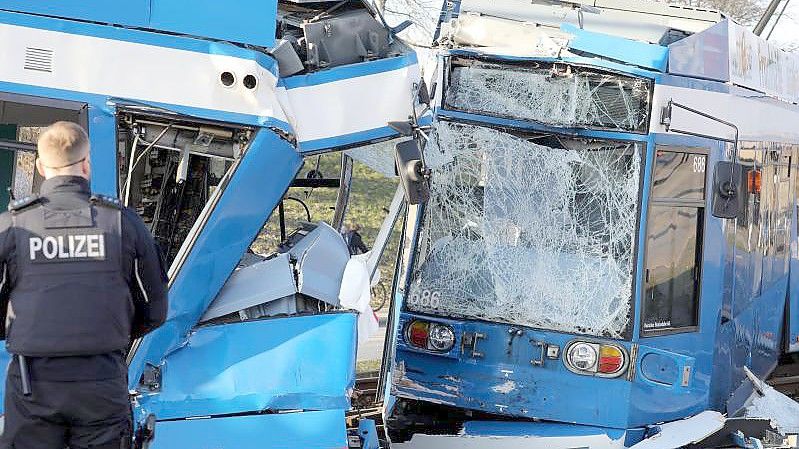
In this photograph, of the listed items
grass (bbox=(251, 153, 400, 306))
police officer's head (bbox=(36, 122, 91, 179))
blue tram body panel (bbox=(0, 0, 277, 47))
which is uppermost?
blue tram body panel (bbox=(0, 0, 277, 47))

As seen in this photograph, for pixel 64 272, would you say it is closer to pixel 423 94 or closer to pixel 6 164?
pixel 6 164

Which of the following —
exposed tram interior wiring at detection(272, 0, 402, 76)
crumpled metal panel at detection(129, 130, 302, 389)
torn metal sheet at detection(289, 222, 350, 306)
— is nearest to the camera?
crumpled metal panel at detection(129, 130, 302, 389)

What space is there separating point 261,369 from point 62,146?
6.11 feet

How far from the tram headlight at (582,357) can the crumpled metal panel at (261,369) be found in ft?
9.16

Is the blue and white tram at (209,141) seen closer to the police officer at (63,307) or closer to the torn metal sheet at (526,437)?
the police officer at (63,307)

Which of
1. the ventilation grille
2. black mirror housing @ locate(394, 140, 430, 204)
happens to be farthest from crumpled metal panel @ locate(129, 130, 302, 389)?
the ventilation grille

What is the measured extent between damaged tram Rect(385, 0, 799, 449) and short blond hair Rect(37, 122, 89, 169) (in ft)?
12.9

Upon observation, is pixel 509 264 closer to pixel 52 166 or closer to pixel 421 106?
pixel 421 106

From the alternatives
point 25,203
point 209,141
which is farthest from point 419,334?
point 25,203

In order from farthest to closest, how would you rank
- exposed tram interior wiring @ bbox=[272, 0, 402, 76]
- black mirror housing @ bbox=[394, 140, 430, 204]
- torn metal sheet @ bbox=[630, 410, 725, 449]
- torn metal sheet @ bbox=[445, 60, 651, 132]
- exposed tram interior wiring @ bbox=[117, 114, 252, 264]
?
torn metal sheet @ bbox=[445, 60, 651, 132] < torn metal sheet @ bbox=[630, 410, 725, 449] < black mirror housing @ bbox=[394, 140, 430, 204] < exposed tram interior wiring @ bbox=[272, 0, 402, 76] < exposed tram interior wiring @ bbox=[117, 114, 252, 264]

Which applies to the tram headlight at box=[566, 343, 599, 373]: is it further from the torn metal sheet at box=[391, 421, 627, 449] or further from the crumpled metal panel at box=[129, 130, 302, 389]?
the crumpled metal panel at box=[129, 130, 302, 389]

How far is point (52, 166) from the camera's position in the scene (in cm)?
447

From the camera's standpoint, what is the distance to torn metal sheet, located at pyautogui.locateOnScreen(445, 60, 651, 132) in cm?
835

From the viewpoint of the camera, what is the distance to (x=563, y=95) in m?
8.42
